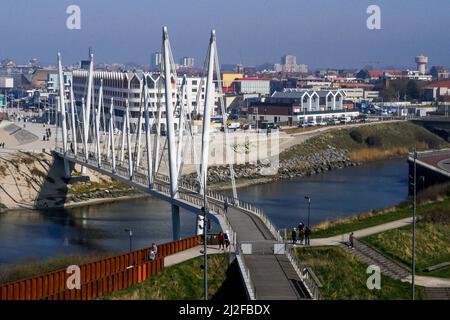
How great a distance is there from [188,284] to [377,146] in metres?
27.2

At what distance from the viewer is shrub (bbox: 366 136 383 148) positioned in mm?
36219

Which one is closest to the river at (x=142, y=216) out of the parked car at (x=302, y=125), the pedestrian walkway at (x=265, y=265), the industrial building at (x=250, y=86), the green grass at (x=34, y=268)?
the green grass at (x=34, y=268)

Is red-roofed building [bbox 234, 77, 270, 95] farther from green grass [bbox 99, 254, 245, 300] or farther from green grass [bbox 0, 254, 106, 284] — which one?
green grass [bbox 99, 254, 245, 300]

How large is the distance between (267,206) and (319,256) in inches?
370

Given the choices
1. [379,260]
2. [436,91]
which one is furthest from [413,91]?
[379,260]

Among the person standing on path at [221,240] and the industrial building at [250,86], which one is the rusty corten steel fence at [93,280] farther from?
the industrial building at [250,86]

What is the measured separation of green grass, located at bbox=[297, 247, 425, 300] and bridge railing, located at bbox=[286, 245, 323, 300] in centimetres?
16

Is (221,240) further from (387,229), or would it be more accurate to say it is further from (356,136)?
(356,136)

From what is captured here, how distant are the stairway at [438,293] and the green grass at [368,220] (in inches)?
91.0

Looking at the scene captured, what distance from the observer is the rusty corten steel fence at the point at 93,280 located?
8652 mm

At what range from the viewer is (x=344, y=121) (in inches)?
1619

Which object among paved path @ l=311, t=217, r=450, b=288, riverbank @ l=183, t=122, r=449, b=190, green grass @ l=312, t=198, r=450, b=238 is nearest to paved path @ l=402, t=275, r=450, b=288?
paved path @ l=311, t=217, r=450, b=288
